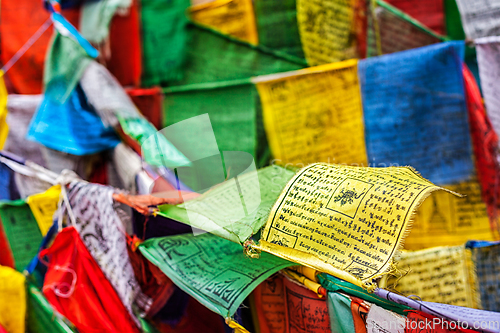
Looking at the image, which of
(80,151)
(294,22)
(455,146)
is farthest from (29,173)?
(455,146)

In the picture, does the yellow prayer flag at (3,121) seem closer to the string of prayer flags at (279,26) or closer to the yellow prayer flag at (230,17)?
the yellow prayer flag at (230,17)

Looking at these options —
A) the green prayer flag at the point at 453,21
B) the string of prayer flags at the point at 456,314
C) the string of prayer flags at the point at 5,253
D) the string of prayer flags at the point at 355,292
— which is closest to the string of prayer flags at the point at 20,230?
the string of prayer flags at the point at 5,253

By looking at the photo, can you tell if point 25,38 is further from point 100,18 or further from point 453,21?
point 453,21

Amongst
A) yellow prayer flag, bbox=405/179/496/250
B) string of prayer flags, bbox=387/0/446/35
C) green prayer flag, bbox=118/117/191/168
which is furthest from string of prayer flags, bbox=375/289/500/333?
string of prayer flags, bbox=387/0/446/35

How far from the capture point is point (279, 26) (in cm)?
155

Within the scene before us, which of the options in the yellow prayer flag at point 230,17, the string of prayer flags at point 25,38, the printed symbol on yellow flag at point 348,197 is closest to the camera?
the printed symbol on yellow flag at point 348,197

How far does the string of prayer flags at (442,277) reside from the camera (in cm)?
90

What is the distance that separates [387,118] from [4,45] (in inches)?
69.1

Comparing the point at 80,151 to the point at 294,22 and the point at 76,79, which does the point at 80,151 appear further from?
the point at 294,22

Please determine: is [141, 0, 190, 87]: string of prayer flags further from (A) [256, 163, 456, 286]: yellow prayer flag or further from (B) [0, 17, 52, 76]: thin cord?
(A) [256, 163, 456, 286]: yellow prayer flag

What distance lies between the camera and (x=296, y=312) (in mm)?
729

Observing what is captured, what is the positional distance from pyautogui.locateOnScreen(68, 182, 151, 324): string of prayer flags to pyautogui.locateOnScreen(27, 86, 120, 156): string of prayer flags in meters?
0.45

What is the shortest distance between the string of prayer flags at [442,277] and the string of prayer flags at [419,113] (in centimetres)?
30

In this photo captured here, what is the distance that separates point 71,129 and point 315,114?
0.92 m
